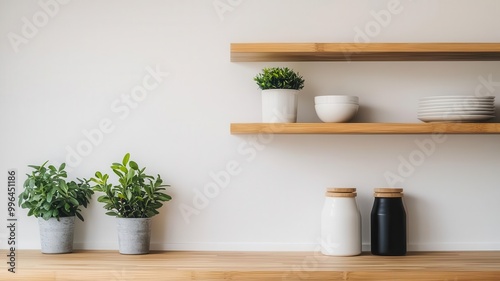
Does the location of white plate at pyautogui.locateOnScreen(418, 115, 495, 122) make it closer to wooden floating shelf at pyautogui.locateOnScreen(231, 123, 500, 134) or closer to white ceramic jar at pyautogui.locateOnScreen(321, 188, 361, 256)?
wooden floating shelf at pyautogui.locateOnScreen(231, 123, 500, 134)

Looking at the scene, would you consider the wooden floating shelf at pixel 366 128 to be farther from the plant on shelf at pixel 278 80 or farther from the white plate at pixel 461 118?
the plant on shelf at pixel 278 80

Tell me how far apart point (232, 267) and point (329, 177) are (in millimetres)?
702

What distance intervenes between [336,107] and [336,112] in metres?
0.02

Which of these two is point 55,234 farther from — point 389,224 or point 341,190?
point 389,224

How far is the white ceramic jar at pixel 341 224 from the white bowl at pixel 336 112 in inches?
11.6

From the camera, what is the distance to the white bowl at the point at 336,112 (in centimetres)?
264

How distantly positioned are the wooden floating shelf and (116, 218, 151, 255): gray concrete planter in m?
0.55

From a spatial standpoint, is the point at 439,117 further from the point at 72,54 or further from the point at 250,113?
the point at 72,54

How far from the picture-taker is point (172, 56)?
285 cm

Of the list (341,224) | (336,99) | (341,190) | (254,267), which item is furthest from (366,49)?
(254,267)

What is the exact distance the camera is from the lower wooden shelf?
2277 mm

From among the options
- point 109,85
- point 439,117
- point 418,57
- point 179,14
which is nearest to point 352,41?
point 418,57

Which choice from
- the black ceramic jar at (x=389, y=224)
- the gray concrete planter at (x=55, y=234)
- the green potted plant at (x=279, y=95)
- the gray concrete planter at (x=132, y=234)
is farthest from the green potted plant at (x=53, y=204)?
the black ceramic jar at (x=389, y=224)

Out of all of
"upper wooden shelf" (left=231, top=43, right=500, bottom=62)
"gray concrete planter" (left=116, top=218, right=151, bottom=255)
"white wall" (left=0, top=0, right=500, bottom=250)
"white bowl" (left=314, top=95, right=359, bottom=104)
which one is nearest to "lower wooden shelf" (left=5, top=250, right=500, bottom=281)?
"gray concrete planter" (left=116, top=218, right=151, bottom=255)
